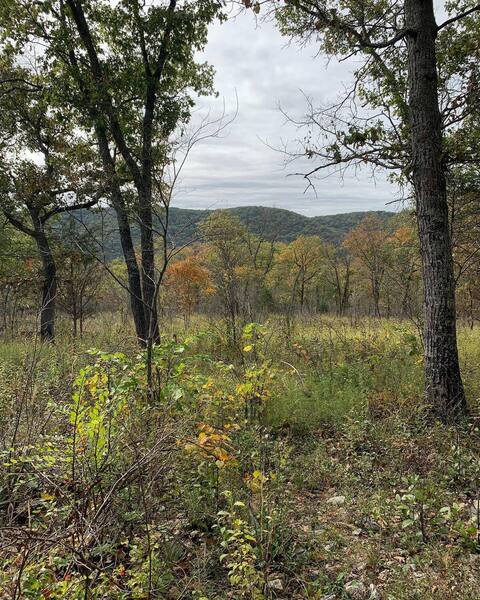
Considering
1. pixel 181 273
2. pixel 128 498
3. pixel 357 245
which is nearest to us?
pixel 128 498

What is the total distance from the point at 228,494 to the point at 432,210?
12.2 ft

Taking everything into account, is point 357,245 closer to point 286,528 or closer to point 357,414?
point 357,414

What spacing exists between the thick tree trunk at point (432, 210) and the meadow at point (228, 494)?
379mm

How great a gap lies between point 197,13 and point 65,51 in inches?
112

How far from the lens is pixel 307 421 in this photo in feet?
15.2

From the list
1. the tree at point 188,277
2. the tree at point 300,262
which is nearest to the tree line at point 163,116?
the tree at point 188,277

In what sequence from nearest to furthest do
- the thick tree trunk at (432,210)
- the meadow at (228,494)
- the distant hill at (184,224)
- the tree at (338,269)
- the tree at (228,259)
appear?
the meadow at (228,494), the distant hill at (184,224), the thick tree trunk at (432,210), the tree at (228,259), the tree at (338,269)

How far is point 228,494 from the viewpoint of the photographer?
8.17 ft

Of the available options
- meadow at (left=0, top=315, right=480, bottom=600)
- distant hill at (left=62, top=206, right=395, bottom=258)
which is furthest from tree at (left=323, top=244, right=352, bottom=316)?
meadow at (left=0, top=315, right=480, bottom=600)

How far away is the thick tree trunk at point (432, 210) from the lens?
167 inches

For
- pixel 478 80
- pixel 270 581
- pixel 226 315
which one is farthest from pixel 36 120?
pixel 270 581

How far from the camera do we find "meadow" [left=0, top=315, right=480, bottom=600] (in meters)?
2.04

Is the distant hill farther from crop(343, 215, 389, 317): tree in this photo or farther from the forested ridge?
crop(343, 215, 389, 317): tree

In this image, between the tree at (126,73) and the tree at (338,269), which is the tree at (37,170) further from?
the tree at (338,269)
